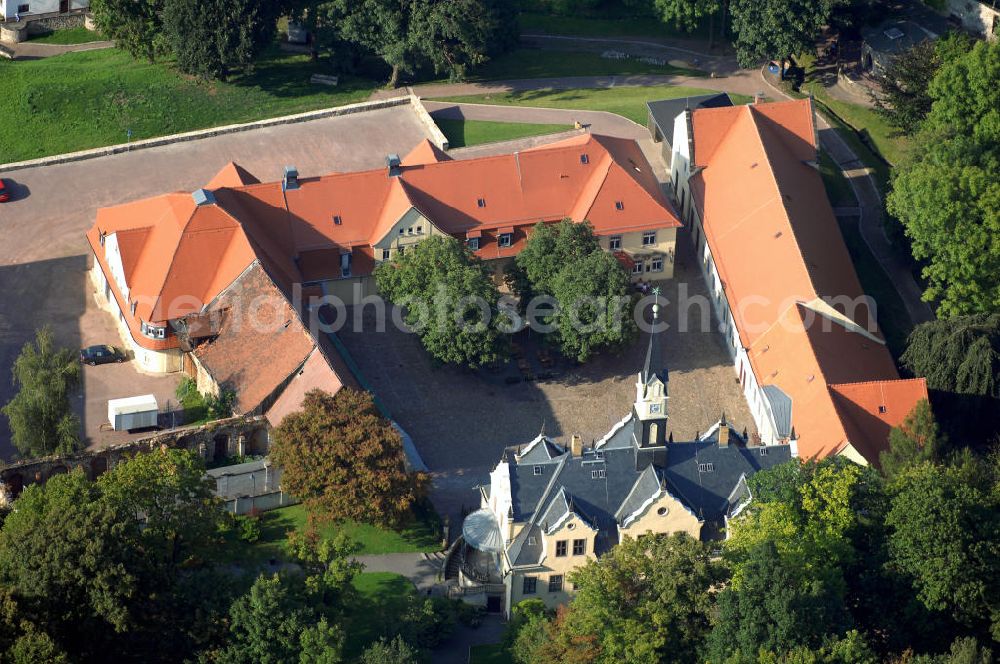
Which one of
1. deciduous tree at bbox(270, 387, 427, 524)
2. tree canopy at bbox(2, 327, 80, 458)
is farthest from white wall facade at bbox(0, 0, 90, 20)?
deciduous tree at bbox(270, 387, 427, 524)

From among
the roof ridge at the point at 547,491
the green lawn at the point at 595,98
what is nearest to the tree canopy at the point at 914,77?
the green lawn at the point at 595,98

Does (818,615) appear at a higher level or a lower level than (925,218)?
lower

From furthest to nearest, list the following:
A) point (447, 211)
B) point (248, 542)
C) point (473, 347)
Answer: point (447, 211) → point (473, 347) → point (248, 542)

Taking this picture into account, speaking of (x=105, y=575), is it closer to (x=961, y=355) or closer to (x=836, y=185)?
(x=961, y=355)

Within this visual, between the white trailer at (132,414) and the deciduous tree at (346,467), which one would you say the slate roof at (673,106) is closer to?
the deciduous tree at (346,467)

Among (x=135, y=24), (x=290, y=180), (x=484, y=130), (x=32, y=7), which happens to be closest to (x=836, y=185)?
(x=484, y=130)

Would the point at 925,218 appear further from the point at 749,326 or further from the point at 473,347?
the point at 473,347

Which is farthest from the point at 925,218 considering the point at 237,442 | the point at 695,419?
the point at 237,442
